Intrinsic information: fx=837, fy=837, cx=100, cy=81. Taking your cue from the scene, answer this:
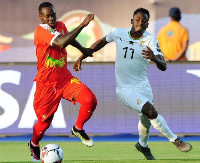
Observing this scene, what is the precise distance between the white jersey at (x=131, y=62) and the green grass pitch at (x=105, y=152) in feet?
3.80

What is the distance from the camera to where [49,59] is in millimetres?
12570

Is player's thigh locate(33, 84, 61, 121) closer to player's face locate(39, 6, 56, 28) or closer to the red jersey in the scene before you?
the red jersey

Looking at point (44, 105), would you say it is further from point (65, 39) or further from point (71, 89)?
point (65, 39)

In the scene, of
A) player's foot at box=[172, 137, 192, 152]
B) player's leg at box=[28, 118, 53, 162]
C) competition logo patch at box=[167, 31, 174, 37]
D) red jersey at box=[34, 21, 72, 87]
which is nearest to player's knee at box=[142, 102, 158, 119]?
player's foot at box=[172, 137, 192, 152]

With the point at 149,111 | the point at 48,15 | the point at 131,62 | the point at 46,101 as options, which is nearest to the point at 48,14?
the point at 48,15

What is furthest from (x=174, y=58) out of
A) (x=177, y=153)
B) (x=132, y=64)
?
(x=132, y=64)

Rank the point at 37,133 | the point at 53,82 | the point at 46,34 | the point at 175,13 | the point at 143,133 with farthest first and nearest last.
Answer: the point at 175,13
the point at 143,133
the point at 37,133
the point at 53,82
the point at 46,34

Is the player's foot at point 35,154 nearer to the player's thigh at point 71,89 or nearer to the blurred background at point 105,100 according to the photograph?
the player's thigh at point 71,89

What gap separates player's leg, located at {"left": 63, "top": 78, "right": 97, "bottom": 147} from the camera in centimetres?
1250

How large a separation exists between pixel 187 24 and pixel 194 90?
4.72 metres

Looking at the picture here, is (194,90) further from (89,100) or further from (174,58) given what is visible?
(89,100)

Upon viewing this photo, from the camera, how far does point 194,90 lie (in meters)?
16.6

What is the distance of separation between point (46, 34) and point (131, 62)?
139 centimetres

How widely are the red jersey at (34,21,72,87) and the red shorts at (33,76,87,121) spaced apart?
89 mm
